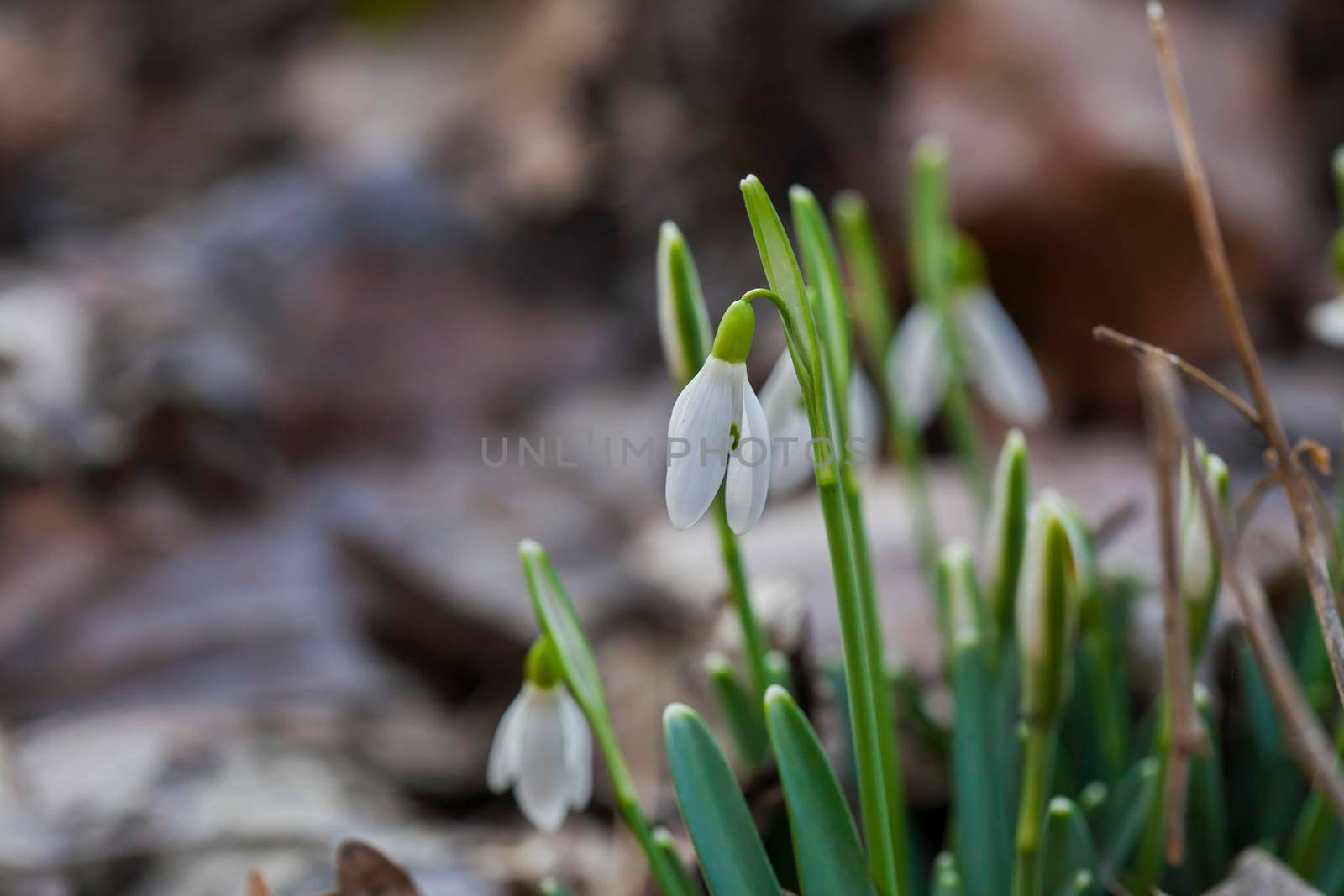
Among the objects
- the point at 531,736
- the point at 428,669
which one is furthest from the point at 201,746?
the point at 531,736

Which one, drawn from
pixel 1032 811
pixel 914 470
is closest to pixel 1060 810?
pixel 1032 811

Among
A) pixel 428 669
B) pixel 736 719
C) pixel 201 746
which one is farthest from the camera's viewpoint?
pixel 428 669

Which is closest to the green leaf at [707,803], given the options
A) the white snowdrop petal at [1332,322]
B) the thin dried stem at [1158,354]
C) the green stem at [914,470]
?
the thin dried stem at [1158,354]

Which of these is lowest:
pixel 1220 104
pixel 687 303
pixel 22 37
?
pixel 687 303

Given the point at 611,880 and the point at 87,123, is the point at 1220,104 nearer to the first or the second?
the point at 611,880

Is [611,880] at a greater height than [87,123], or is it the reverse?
[87,123]

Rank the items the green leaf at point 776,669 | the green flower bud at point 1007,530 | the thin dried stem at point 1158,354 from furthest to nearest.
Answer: the green leaf at point 776,669
the green flower bud at point 1007,530
the thin dried stem at point 1158,354

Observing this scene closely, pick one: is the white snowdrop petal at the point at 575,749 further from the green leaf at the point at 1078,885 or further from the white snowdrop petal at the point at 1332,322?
the white snowdrop petal at the point at 1332,322
